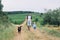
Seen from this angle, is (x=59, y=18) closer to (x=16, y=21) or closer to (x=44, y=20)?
(x=44, y=20)

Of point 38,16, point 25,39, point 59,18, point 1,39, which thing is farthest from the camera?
point 38,16

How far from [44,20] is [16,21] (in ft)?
15.0

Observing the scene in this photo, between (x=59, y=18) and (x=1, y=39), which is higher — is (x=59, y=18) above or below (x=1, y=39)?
below

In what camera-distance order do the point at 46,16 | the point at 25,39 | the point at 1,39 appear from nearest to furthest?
1. the point at 1,39
2. the point at 25,39
3. the point at 46,16

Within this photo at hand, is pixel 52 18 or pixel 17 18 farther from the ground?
pixel 52 18

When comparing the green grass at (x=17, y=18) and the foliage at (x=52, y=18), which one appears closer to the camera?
the green grass at (x=17, y=18)

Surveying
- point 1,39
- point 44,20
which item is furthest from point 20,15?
point 1,39

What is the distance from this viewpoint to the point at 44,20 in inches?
1379

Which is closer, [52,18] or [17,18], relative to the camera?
[52,18]

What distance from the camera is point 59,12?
3466cm

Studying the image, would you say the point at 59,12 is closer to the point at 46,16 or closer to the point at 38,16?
the point at 46,16

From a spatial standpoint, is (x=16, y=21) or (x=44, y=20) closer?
(x=16, y=21)

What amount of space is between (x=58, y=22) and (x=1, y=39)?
20.9 metres

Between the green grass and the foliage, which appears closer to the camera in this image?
the green grass
